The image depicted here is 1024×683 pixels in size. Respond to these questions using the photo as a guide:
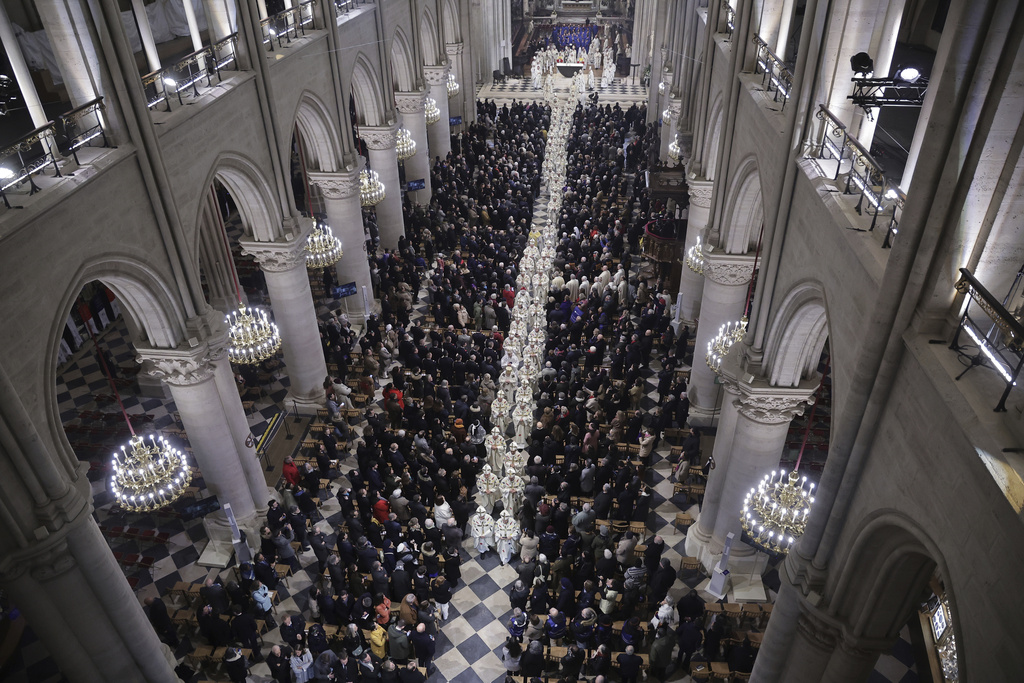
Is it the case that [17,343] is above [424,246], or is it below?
above

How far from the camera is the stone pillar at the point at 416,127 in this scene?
21.5 m

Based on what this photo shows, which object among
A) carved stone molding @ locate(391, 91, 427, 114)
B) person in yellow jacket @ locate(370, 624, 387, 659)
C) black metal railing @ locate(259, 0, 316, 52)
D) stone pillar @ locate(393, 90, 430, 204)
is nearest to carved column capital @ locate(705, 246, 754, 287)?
person in yellow jacket @ locate(370, 624, 387, 659)

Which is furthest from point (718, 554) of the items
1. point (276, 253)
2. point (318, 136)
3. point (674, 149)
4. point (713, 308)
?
point (318, 136)

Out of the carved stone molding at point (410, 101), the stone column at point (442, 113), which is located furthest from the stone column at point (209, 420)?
the stone column at point (442, 113)

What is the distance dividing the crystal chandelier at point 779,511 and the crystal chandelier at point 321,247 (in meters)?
9.54

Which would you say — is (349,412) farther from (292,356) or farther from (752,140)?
(752,140)

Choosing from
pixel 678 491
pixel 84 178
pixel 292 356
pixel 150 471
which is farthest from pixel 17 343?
pixel 678 491

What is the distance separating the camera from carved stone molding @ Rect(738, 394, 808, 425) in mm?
9383

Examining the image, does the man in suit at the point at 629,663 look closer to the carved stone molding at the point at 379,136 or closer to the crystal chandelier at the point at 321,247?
the crystal chandelier at the point at 321,247

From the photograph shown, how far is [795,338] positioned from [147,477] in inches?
334

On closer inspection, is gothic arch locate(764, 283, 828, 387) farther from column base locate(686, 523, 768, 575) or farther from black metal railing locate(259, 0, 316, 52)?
black metal railing locate(259, 0, 316, 52)

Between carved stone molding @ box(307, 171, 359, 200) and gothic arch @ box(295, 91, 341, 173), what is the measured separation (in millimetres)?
178

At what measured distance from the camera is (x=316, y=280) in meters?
19.8

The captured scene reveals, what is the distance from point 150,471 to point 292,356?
5.59m
